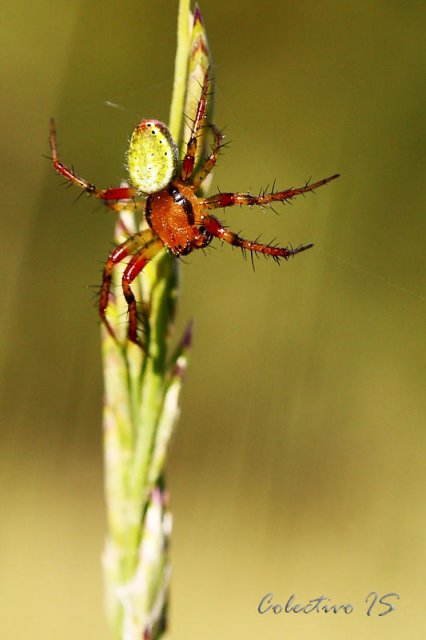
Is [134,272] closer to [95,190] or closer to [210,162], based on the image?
[210,162]

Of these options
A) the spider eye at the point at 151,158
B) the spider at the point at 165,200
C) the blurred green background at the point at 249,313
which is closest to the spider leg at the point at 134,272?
the spider at the point at 165,200

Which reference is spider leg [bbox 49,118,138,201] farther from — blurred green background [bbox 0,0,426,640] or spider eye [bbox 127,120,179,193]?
blurred green background [bbox 0,0,426,640]

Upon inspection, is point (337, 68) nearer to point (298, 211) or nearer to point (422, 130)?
point (422, 130)

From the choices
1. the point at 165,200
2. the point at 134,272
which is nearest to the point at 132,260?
the point at 134,272

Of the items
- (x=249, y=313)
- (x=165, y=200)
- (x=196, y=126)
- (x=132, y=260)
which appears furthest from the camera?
(x=249, y=313)

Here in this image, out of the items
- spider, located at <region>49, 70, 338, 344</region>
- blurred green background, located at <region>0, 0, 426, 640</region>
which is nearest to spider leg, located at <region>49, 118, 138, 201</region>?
spider, located at <region>49, 70, 338, 344</region>

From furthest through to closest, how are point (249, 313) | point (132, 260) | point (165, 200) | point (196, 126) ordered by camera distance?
1. point (249, 313)
2. point (165, 200)
3. point (132, 260)
4. point (196, 126)
